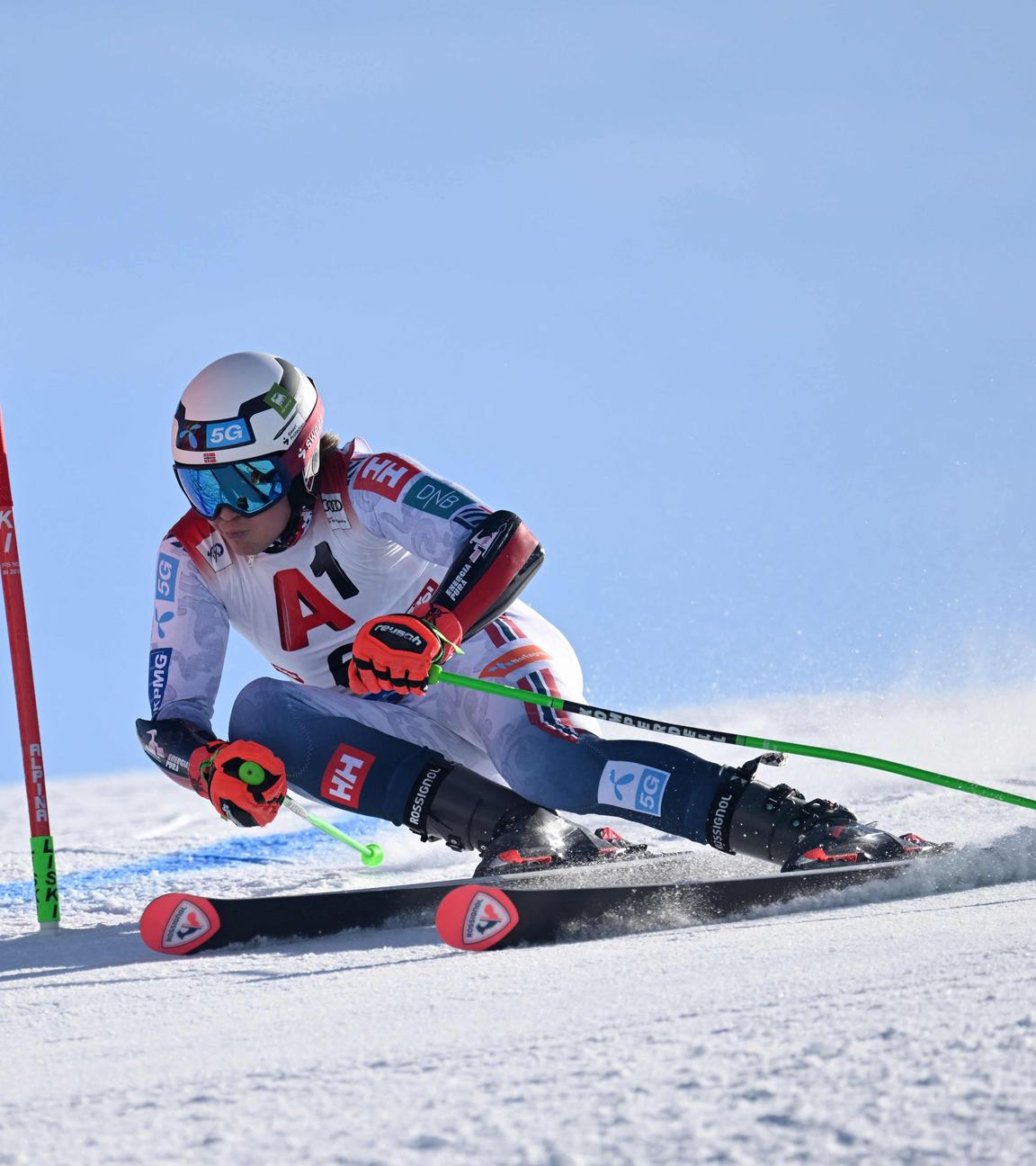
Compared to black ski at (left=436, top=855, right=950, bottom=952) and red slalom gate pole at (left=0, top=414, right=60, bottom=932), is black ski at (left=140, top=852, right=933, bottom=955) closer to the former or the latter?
black ski at (left=436, top=855, right=950, bottom=952)

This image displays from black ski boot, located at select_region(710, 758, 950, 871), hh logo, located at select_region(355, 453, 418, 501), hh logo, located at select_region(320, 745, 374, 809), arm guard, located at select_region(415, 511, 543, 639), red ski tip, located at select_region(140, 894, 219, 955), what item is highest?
hh logo, located at select_region(355, 453, 418, 501)

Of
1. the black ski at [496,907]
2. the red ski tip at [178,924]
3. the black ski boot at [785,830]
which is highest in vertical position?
the black ski boot at [785,830]

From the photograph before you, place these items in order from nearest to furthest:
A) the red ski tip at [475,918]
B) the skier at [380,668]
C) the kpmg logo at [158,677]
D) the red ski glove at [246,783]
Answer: the red ski tip at [475,918]
the skier at [380,668]
the red ski glove at [246,783]
the kpmg logo at [158,677]

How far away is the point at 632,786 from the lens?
341 centimetres

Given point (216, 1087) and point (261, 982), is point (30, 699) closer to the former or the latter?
point (261, 982)

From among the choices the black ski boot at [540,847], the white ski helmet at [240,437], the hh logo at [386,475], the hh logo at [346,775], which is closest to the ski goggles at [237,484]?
the white ski helmet at [240,437]

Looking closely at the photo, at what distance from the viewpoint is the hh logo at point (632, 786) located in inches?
133

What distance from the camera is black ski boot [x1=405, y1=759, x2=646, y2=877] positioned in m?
3.55

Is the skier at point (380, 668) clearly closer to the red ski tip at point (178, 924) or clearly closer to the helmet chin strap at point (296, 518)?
the helmet chin strap at point (296, 518)

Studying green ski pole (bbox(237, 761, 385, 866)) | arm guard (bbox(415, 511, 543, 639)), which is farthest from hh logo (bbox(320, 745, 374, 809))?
arm guard (bbox(415, 511, 543, 639))

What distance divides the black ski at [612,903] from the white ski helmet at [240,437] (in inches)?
54.9

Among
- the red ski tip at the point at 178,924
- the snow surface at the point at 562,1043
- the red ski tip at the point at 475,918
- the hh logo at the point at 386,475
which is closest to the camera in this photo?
the snow surface at the point at 562,1043

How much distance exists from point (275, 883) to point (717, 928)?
2.16m

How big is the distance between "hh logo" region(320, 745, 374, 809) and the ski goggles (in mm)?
712
